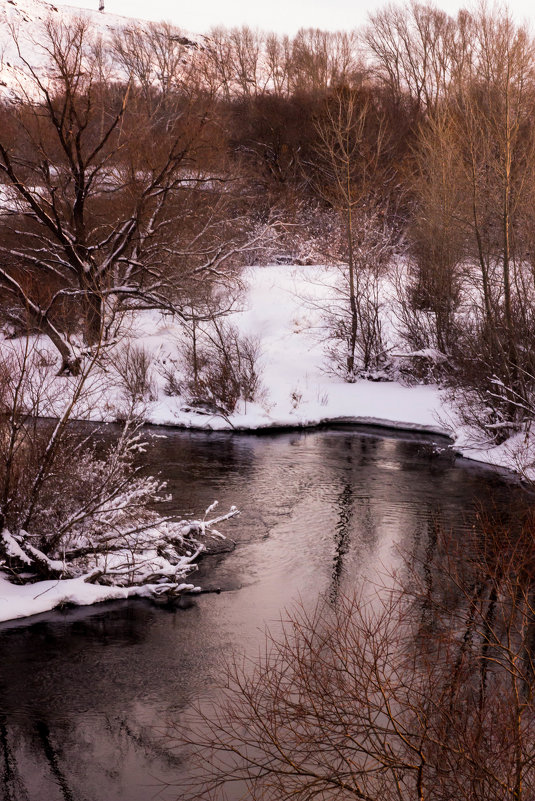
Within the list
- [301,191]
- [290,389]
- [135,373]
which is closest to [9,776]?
[135,373]

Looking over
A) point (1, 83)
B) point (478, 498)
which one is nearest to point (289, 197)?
point (1, 83)

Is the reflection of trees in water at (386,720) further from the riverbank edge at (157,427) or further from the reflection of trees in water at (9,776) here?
the riverbank edge at (157,427)

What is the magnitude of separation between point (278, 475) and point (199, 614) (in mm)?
6758

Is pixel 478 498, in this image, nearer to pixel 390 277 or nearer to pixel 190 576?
pixel 190 576

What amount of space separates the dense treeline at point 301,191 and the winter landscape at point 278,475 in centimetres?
18

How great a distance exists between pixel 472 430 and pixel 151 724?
13249 mm

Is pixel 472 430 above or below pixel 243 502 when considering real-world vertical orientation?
above

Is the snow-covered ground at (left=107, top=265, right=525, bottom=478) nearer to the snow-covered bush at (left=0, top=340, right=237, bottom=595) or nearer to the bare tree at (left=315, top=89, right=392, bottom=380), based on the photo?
the bare tree at (left=315, top=89, right=392, bottom=380)

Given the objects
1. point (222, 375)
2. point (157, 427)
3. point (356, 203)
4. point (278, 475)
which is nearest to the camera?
point (278, 475)

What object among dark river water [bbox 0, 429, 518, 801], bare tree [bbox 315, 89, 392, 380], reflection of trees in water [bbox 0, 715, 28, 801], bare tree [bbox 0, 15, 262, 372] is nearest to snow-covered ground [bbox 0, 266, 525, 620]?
bare tree [bbox 315, 89, 392, 380]

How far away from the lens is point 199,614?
9.39m

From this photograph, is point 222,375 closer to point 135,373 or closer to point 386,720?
point 135,373

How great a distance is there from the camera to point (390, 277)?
27.2 meters

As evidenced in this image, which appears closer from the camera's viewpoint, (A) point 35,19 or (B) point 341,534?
(B) point 341,534
